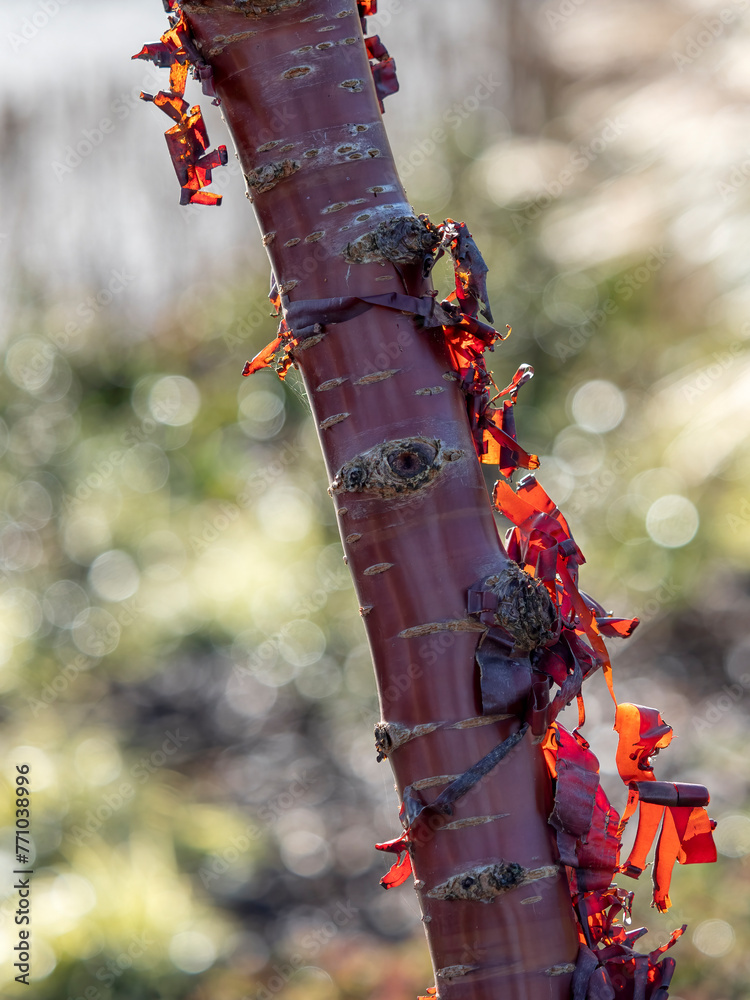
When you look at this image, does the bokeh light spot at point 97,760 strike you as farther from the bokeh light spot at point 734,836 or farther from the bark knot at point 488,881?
the bark knot at point 488,881

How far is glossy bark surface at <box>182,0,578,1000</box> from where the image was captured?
1.05ft

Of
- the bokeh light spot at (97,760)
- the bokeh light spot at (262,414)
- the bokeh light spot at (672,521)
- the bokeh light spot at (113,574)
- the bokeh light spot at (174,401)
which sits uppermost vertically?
the bokeh light spot at (174,401)

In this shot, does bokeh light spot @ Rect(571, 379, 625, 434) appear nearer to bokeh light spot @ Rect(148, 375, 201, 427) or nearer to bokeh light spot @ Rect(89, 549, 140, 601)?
bokeh light spot @ Rect(148, 375, 201, 427)

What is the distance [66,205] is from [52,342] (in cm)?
45

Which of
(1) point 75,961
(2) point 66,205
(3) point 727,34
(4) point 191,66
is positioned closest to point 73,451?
(2) point 66,205

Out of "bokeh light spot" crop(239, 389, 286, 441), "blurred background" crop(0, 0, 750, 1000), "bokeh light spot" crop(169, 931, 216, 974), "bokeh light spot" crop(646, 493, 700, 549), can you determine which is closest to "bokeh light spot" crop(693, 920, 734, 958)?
"blurred background" crop(0, 0, 750, 1000)

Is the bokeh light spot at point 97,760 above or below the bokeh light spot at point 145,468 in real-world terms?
below

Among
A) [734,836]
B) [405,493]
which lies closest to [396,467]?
[405,493]

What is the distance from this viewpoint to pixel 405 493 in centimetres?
32

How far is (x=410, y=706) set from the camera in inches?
12.9

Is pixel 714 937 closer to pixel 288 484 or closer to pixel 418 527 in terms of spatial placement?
pixel 418 527

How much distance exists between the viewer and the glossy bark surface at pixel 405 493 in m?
0.32

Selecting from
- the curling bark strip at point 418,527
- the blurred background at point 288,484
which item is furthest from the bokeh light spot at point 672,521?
the curling bark strip at point 418,527

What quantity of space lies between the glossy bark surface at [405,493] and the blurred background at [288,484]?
1.15m
